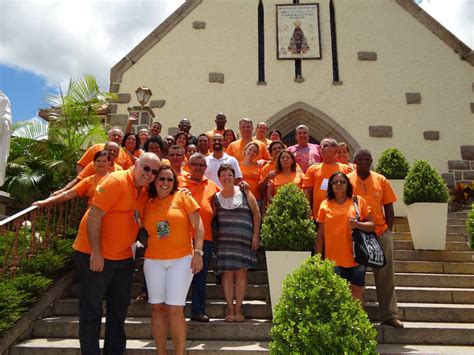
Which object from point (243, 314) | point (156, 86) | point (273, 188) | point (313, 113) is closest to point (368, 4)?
point (313, 113)

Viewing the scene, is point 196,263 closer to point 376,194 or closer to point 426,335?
point 376,194

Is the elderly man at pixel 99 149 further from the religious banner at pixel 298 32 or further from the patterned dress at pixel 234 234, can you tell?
the religious banner at pixel 298 32

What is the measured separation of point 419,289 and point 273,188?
1.89 metres

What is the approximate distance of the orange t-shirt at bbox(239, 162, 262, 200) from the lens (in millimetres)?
4922

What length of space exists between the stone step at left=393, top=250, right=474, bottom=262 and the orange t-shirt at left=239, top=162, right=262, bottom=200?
194 cm

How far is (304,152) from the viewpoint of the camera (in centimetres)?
534

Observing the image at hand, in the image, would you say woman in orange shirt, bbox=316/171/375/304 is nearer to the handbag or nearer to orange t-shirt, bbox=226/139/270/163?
the handbag

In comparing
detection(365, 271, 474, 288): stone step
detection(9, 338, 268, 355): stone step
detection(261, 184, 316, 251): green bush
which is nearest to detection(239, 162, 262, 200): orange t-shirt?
detection(261, 184, 316, 251): green bush

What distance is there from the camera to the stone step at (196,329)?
142 inches

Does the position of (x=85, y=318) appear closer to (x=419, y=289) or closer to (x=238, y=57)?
(x=419, y=289)

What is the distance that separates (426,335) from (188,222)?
2.34 m

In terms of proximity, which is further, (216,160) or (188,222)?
(216,160)

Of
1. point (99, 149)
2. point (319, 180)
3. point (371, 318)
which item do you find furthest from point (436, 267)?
point (99, 149)

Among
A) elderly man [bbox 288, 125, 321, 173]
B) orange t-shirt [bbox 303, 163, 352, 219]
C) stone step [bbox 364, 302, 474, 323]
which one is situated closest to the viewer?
stone step [bbox 364, 302, 474, 323]
